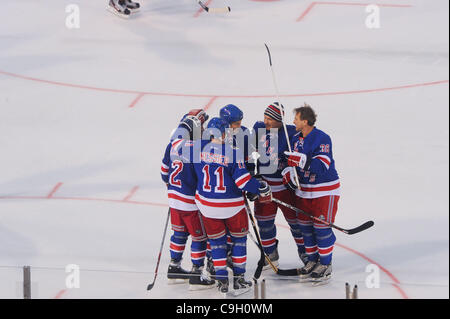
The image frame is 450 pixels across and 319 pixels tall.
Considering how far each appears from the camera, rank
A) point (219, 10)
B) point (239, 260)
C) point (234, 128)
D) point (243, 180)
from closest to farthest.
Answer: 1. point (243, 180)
2. point (239, 260)
3. point (234, 128)
4. point (219, 10)

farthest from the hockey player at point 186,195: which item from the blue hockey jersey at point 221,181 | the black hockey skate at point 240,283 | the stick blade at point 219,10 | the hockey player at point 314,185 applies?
the stick blade at point 219,10

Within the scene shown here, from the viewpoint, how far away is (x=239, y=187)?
17.7 feet

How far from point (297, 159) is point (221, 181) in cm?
49

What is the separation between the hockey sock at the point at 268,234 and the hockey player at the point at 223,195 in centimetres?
36

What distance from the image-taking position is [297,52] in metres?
9.89

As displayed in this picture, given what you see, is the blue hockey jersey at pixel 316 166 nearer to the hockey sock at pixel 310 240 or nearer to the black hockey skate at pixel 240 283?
the hockey sock at pixel 310 240

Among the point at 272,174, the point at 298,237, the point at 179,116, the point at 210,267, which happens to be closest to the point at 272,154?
the point at 272,174

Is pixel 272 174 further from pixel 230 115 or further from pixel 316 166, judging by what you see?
pixel 230 115

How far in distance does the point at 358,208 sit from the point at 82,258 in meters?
2.11

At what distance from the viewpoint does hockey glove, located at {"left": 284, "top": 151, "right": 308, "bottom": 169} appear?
561 centimetres

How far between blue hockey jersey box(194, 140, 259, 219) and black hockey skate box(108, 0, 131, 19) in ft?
18.5

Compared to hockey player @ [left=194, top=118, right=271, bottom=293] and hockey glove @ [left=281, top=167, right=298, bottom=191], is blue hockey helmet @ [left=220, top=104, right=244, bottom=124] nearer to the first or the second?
hockey player @ [left=194, top=118, right=271, bottom=293]

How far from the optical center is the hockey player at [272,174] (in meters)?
5.79
